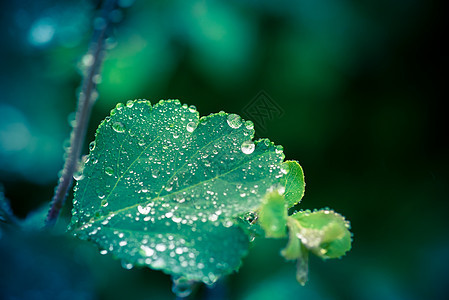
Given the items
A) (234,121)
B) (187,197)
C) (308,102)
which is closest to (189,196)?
(187,197)

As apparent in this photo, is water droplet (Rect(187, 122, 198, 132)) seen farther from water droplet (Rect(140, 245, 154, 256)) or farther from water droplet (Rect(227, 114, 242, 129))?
water droplet (Rect(140, 245, 154, 256))

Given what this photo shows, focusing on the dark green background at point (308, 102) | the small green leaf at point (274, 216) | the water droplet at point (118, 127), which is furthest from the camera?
the dark green background at point (308, 102)

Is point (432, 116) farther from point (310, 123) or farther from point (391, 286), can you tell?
point (391, 286)

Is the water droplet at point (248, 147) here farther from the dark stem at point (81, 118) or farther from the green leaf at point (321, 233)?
the dark stem at point (81, 118)

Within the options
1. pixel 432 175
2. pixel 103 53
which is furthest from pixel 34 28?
pixel 432 175

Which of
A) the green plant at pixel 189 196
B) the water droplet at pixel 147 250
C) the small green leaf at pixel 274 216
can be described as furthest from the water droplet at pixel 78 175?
the small green leaf at pixel 274 216
